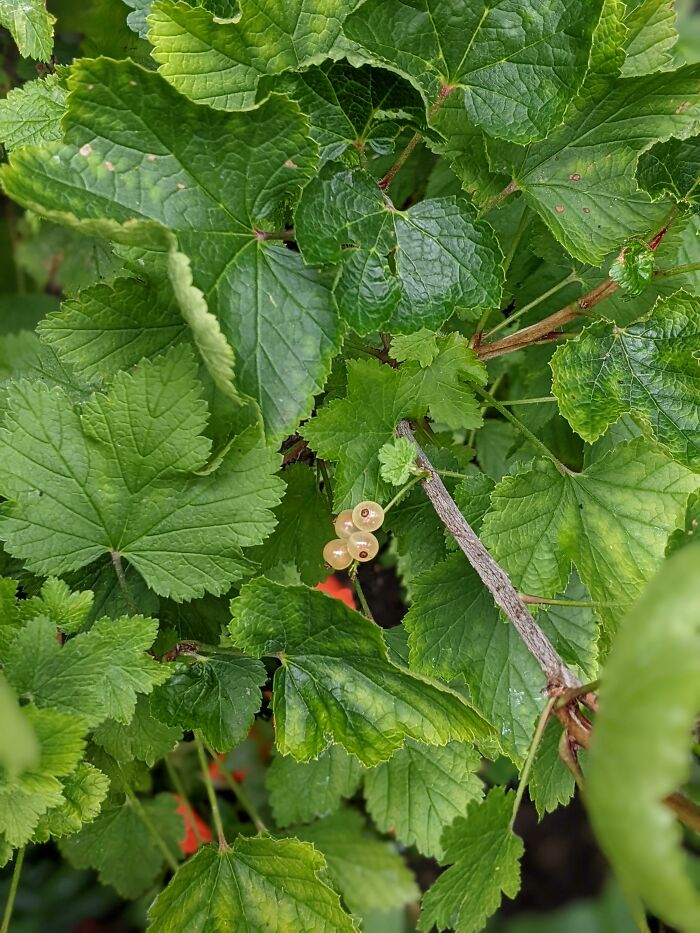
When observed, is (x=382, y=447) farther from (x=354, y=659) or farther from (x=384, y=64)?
(x=384, y=64)

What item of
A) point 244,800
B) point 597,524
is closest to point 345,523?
point 597,524

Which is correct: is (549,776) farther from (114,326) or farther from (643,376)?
(114,326)

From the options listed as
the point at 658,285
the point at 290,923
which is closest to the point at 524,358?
the point at 658,285

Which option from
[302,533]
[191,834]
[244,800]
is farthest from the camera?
[191,834]

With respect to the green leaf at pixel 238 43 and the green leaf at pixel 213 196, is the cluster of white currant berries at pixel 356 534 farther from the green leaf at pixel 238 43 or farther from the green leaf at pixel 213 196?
the green leaf at pixel 238 43

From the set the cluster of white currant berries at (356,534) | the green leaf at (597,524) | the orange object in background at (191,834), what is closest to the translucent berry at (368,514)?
the cluster of white currant berries at (356,534)

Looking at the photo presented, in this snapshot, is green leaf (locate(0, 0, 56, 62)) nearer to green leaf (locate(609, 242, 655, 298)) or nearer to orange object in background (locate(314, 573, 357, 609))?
green leaf (locate(609, 242, 655, 298))
